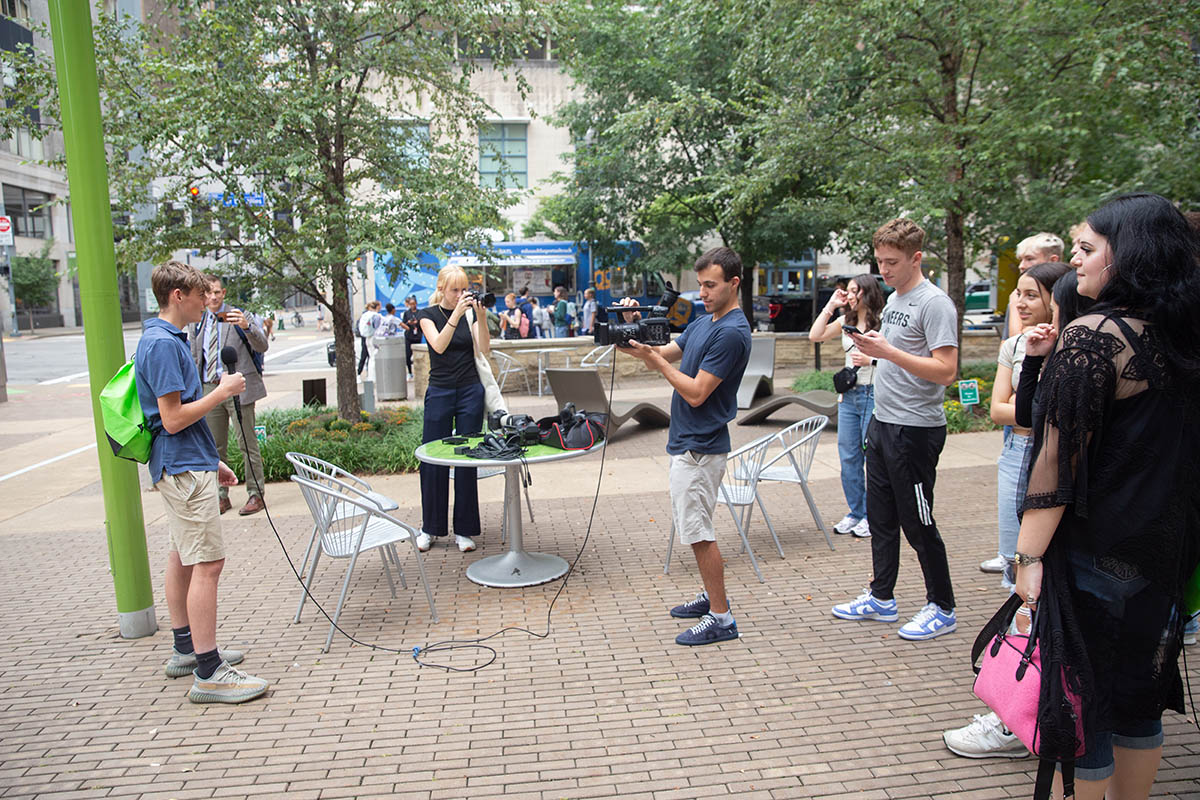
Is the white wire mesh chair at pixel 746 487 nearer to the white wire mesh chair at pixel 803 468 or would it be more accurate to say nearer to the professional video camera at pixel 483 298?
the white wire mesh chair at pixel 803 468

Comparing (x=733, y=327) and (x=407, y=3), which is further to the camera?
(x=407, y=3)

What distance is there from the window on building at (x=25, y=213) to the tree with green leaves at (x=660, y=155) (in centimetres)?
3473

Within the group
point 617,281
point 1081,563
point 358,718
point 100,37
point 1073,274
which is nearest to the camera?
point 1081,563

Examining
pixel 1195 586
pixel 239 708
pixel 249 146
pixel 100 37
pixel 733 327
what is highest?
pixel 100 37

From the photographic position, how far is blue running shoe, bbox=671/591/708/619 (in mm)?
4492

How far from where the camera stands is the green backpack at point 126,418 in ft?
11.9

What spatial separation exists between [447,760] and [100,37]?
873cm

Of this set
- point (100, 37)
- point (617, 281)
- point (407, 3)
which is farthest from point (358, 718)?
point (617, 281)

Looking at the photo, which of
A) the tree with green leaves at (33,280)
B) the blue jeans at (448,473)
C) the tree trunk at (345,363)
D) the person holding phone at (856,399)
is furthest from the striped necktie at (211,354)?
the tree with green leaves at (33,280)

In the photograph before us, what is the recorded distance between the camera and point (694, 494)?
4.03m

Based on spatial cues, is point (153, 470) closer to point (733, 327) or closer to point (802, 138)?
point (733, 327)

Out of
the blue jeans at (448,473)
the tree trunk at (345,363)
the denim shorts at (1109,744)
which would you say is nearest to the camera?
the denim shorts at (1109,744)

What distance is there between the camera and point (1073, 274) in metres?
2.62

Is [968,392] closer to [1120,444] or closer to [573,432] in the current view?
[573,432]
